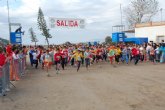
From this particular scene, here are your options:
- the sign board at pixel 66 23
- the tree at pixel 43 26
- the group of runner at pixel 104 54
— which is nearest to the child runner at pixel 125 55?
the group of runner at pixel 104 54

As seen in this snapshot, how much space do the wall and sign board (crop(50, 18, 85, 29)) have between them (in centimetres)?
965

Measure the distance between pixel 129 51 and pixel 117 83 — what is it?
16.7 m

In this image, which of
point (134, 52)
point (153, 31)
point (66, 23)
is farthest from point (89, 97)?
point (153, 31)

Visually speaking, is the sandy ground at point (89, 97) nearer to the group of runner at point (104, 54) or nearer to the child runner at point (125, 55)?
the group of runner at point (104, 54)

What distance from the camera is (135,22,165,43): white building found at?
147 ft

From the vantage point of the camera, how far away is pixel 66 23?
135ft

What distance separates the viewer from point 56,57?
23406 millimetres

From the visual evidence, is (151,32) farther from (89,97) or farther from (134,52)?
(89,97)

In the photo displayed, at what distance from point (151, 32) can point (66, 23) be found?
1208cm

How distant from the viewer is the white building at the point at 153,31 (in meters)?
44.7

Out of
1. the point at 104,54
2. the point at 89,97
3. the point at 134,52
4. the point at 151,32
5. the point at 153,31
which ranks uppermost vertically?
the point at 153,31

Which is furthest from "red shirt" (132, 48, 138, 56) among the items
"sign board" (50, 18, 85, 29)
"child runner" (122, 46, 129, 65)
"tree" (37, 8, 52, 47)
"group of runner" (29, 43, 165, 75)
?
"tree" (37, 8, 52, 47)

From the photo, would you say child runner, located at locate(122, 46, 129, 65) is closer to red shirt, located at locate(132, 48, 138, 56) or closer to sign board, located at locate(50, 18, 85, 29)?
red shirt, located at locate(132, 48, 138, 56)

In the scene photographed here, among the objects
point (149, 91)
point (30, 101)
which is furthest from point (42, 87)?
point (149, 91)
